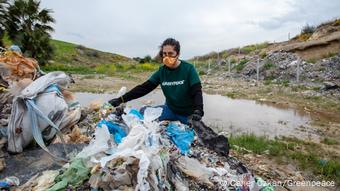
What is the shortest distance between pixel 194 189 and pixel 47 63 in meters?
23.2

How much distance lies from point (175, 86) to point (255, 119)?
4.33 m

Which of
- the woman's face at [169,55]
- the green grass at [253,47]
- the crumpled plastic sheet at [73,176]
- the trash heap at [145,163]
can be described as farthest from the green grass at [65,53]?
the crumpled plastic sheet at [73,176]

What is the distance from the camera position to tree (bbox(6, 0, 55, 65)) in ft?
68.9

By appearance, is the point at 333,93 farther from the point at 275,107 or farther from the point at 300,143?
the point at 300,143

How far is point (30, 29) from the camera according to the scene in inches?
878

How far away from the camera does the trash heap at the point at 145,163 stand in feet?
7.50

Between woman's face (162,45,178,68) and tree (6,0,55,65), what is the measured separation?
757 inches

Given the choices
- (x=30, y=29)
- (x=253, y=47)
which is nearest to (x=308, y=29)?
(x=253, y=47)

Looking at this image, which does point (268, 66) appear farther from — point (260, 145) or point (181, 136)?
point (181, 136)

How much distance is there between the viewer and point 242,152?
15.1 feet

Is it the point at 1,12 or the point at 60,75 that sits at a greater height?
the point at 1,12

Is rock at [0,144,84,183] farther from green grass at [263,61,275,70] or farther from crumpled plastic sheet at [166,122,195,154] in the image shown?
green grass at [263,61,275,70]

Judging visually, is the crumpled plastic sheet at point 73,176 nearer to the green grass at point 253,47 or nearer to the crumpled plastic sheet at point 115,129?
the crumpled plastic sheet at point 115,129

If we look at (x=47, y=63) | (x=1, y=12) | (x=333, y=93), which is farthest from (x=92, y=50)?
(x=333, y=93)
